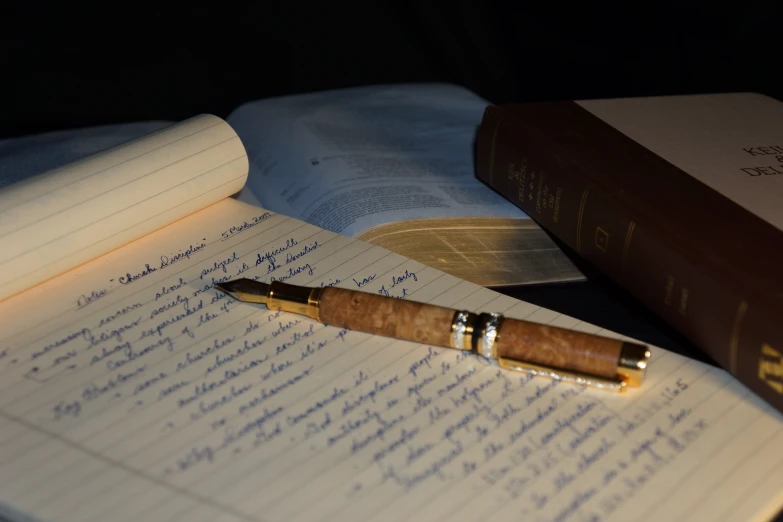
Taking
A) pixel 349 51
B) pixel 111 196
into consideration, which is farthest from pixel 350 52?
pixel 111 196

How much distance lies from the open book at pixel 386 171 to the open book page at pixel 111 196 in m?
0.12

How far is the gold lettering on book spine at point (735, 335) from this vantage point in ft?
1.96

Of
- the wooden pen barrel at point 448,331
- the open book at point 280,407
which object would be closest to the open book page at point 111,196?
the open book at point 280,407

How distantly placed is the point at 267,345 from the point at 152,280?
0.46 feet

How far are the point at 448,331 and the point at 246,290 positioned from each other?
0.55 feet

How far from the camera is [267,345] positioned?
65cm

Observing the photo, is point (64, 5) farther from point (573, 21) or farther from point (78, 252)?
point (573, 21)

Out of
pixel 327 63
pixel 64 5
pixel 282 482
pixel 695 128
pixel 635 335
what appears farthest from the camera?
pixel 327 63

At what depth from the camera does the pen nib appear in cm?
68

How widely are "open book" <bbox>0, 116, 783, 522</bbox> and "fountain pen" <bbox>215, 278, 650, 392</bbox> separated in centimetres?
1

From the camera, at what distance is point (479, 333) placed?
24.8 inches

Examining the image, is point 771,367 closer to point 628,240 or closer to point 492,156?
point 628,240

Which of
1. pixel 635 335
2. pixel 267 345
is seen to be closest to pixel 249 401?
pixel 267 345

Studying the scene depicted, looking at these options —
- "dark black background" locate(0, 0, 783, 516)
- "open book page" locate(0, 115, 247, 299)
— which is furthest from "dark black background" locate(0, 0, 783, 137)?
"open book page" locate(0, 115, 247, 299)
